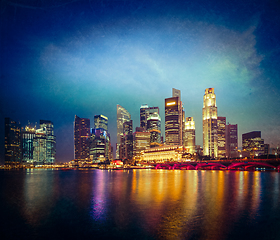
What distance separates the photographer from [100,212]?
2483 centimetres

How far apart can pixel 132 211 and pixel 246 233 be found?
11.8 meters

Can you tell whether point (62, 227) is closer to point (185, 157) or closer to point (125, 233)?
point (125, 233)

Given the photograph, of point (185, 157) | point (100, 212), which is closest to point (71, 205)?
point (100, 212)

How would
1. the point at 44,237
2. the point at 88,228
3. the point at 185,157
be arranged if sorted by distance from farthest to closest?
the point at 185,157, the point at 88,228, the point at 44,237

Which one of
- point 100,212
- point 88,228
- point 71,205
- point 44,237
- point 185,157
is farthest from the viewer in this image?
point 185,157

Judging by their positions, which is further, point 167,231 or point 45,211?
point 45,211

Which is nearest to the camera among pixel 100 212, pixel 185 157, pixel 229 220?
pixel 229 220

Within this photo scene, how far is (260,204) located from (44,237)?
25.9 m

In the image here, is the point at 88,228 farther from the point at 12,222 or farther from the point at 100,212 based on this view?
the point at 12,222

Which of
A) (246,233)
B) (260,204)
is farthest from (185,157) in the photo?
(246,233)

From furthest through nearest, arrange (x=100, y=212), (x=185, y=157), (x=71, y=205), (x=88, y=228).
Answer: (x=185, y=157) < (x=71, y=205) < (x=100, y=212) < (x=88, y=228)

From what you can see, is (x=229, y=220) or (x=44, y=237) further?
(x=229, y=220)

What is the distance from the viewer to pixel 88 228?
1916 centimetres

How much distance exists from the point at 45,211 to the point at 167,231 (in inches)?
612
